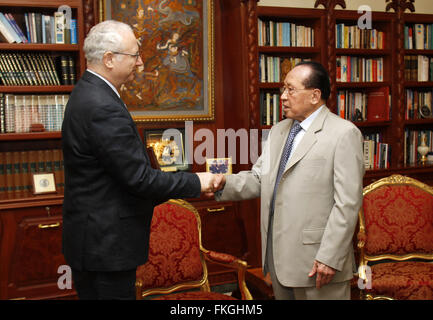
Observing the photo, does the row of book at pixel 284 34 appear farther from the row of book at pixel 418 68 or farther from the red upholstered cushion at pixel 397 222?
the red upholstered cushion at pixel 397 222

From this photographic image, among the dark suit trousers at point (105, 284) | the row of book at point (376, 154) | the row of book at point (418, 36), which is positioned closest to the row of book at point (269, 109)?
the row of book at point (376, 154)

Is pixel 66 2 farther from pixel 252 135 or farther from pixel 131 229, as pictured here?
pixel 131 229

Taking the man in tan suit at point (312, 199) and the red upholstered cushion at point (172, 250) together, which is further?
the red upholstered cushion at point (172, 250)

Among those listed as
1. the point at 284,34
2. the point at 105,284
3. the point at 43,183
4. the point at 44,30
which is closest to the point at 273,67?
the point at 284,34

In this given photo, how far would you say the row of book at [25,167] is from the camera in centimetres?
336

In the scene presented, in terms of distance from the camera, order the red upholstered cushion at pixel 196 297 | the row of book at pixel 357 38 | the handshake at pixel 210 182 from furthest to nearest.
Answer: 1. the row of book at pixel 357 38
2. the red upholstered cushion at pixel 196 297
3. the handshake at pixel 210 182

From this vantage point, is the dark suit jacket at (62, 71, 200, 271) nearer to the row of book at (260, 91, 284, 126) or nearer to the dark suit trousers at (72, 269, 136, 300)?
the dark suit trousers at (72, 269, 136, 300)

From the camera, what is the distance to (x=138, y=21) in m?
3.75

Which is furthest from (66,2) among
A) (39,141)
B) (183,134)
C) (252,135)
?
(252,135)

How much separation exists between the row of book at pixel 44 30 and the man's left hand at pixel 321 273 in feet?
8.08

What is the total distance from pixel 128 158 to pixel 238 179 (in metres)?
0.79

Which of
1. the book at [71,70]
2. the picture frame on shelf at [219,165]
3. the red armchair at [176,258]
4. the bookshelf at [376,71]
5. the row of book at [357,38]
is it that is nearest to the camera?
the red armchair at [176,258]

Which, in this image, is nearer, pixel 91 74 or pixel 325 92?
pixel 91 74

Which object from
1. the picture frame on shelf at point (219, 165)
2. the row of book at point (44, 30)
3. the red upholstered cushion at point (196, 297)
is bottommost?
the red upholstered cushion at point (196, 297)
